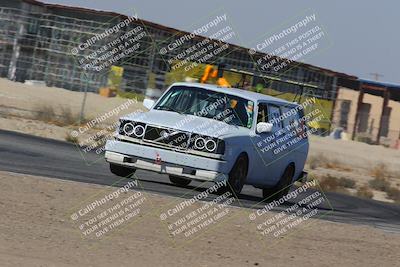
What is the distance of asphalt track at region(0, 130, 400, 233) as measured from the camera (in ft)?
53.6

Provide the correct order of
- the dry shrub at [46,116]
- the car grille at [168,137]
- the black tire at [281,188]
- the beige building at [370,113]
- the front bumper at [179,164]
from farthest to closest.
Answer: the beige building at [370,113], the dry shrub at [46,116], the black tire at [281,188], the car grille at [168,137], the front bumper at [179,164]

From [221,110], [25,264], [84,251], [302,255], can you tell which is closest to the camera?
[25,264]

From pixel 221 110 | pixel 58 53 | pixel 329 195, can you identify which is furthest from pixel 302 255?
pixel 58 53

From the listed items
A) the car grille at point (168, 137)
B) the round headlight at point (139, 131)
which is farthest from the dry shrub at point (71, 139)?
the car grille at point (168, 137)

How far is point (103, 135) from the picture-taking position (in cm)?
3269

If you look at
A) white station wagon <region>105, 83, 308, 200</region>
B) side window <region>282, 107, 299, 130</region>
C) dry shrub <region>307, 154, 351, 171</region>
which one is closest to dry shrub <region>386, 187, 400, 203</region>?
dry shrub <region>307, 154, 351, 171</region>

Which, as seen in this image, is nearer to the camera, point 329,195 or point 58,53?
point 329,195

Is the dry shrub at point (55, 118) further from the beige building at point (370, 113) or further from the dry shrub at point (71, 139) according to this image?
the beige building at point (370, 113)

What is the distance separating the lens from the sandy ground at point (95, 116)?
113ft

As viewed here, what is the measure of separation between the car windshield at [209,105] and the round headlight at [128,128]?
3.36 feet

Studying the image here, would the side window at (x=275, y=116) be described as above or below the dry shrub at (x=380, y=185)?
above

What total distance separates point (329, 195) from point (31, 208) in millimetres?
12600

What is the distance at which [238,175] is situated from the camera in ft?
54.1

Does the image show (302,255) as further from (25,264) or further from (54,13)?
(54,13)
